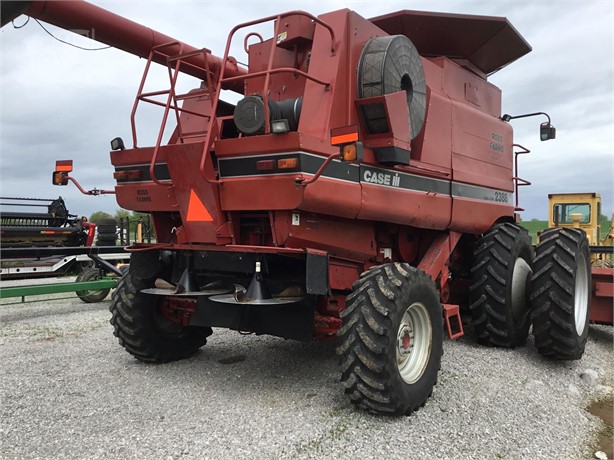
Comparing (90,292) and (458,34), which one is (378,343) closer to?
(458,34)

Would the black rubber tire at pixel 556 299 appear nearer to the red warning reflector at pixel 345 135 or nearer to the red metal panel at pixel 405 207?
the red metal panel at pixel 405 207

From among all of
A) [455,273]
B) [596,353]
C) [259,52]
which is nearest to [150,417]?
[259,52]

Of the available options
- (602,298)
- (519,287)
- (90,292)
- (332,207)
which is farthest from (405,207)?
(90,292)

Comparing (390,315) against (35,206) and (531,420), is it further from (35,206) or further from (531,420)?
(35,206)

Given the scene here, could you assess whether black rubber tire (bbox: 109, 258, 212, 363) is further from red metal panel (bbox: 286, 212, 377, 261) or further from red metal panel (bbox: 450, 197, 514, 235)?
red metal panel (bbox: 450, 197, 514, 235)

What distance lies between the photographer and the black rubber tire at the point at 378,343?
12.0ft

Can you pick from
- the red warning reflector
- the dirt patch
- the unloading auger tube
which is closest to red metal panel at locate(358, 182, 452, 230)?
the red warning reflector

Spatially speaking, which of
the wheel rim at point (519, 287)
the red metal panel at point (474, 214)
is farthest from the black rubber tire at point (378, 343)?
the wheel rim at point (519, 287)

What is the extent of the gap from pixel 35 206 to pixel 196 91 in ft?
22.5

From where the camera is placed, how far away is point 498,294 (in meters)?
5.57

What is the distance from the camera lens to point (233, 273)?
4574 mm

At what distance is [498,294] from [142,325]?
377 centimetres

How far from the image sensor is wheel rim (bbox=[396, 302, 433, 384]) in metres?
4.06

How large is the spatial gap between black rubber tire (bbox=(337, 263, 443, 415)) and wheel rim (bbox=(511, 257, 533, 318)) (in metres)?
2.34
